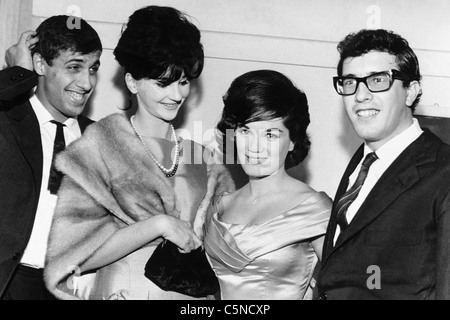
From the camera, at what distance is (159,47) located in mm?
2678

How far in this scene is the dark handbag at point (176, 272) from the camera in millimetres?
2547

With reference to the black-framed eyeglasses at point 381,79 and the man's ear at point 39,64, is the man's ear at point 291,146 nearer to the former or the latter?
the black-framed eyeglasses at point 381,79

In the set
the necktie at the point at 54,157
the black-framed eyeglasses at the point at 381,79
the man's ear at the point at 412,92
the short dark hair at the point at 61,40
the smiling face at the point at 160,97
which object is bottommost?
the necktie at the point at 54,157

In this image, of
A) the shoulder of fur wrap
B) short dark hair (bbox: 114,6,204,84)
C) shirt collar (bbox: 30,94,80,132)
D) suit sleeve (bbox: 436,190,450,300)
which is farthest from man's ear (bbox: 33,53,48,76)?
suit sleeve (bbox: 436,190,450,300)

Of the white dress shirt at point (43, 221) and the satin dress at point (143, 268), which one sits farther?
the white dress shirt at point (43, 221)

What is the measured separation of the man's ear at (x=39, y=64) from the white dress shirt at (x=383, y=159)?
4.80 feet

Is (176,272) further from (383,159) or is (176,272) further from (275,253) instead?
(383,159)

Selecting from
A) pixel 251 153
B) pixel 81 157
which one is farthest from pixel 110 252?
pixel 251 153

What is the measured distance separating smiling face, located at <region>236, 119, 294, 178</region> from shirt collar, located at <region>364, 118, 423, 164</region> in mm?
414

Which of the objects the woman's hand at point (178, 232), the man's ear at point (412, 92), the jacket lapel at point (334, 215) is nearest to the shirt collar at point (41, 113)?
the woman's hand at point (178, 232)

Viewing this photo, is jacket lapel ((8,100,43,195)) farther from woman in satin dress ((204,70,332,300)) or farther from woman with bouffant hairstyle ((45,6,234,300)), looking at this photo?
woman in satin dress ((204,70,332,300))

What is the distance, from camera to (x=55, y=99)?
2.93 m

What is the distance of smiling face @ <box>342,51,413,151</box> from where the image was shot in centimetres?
232

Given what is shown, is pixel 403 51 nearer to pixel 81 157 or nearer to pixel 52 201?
pixel 81 157
